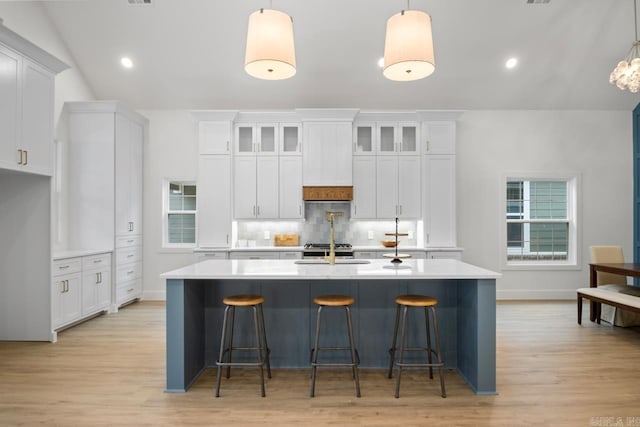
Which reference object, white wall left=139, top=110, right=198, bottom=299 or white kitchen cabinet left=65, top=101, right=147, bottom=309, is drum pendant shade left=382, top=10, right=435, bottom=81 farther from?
white wall left=139, top=110, right=198, bottom=299

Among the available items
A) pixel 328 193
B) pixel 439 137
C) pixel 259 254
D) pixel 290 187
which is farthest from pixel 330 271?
pixel 439 137

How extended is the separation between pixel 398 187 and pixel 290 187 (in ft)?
5.40

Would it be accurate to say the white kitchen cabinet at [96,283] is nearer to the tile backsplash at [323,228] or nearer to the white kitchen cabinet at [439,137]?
the tile backsplash at [323,228]

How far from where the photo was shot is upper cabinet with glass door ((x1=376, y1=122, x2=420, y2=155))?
250 inches

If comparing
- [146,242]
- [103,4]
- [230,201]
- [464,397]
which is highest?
[103,4]

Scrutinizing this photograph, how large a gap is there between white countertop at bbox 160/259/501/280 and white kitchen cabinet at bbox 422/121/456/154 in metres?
2.96

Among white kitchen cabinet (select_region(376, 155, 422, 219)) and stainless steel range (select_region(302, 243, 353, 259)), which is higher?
white kitchen cabinet (select_region(376, 155, 422, 219))

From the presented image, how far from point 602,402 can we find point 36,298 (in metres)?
5.32

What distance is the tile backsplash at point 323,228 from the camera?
6676 mm

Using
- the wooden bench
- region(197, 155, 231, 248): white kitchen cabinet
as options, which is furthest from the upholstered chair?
region(197, 155, 231, 248): white kitchen cabinet

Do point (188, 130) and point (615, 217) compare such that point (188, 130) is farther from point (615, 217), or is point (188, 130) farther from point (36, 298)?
point (615, 217)

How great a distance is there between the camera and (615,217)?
6832mm

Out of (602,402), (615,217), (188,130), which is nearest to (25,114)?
(188,130)

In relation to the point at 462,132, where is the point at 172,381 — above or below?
below
